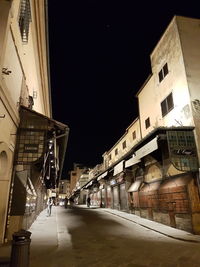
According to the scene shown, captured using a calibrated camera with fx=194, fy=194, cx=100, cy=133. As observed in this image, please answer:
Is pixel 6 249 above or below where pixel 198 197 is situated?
below

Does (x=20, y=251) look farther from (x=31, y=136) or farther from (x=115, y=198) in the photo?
(x=115, y=198)

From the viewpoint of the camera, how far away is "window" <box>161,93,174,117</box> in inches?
511

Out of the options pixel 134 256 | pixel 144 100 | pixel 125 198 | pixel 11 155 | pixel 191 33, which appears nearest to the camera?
pixel 134 256

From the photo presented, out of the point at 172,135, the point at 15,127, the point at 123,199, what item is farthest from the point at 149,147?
the point at 123,199

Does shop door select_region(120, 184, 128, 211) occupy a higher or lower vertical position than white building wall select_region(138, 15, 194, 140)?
lower

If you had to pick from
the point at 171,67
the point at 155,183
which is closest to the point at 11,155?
the point at 155,183

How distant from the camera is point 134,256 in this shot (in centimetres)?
619

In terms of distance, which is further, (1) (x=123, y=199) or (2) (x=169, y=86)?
(1) (x=123, y=199)

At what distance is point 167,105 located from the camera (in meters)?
13.5

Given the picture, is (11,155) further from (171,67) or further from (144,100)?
(144,100)

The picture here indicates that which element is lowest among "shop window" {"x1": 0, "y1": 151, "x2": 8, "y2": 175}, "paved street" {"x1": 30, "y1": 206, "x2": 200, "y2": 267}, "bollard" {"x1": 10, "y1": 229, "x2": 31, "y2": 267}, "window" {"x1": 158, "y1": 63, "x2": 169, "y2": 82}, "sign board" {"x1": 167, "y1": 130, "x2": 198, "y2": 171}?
"paved street" {"x1": 30, "y1": 206, "x2": 200, "y2": 267}

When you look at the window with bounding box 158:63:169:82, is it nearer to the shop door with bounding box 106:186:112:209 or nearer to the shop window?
the shop window

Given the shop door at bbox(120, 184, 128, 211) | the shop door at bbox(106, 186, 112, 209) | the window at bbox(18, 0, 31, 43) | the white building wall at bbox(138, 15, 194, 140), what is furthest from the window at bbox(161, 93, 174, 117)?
the shop door at bbox(106, 186, 112, 209)

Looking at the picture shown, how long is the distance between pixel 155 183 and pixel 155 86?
7.56m
